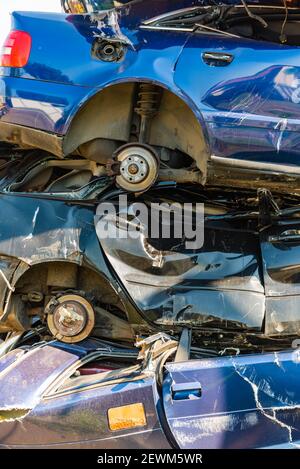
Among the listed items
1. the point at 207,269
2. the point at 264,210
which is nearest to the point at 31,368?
the point at 207,269

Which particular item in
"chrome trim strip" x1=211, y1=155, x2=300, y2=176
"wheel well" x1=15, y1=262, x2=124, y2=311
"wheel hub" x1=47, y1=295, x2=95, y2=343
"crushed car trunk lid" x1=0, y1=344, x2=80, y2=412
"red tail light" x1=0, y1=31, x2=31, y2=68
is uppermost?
"red tail light" x1=0, y1=31, x2=31, y2=68

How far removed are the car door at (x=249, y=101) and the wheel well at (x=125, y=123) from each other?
209mm

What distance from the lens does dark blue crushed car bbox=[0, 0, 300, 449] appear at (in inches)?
139

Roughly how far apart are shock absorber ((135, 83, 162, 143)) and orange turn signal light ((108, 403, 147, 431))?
1.62 m

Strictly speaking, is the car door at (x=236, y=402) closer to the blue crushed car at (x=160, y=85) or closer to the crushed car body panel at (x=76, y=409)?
the crushed car body panel at (x=76, y=409)

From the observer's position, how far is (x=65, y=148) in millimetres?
3666

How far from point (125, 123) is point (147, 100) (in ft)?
0.69

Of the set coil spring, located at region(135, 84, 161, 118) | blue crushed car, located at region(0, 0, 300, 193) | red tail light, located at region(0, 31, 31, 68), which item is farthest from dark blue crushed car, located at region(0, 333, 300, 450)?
red tail light, located at region(0, 31, 31, 68)

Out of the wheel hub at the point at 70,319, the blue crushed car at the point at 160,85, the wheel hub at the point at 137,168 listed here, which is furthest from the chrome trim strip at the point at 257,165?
the wheel hub at the point at 70,319

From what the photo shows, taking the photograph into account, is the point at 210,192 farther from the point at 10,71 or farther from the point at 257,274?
the point at 10,71

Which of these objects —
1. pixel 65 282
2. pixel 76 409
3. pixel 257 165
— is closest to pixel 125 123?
pixel 257 165

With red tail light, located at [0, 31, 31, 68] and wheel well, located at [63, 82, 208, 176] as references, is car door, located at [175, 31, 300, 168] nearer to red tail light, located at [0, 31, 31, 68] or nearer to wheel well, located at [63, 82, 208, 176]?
wheel well, located at [63, 82, 208, 176]

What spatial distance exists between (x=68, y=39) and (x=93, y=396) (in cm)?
202

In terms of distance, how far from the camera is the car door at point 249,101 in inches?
138
